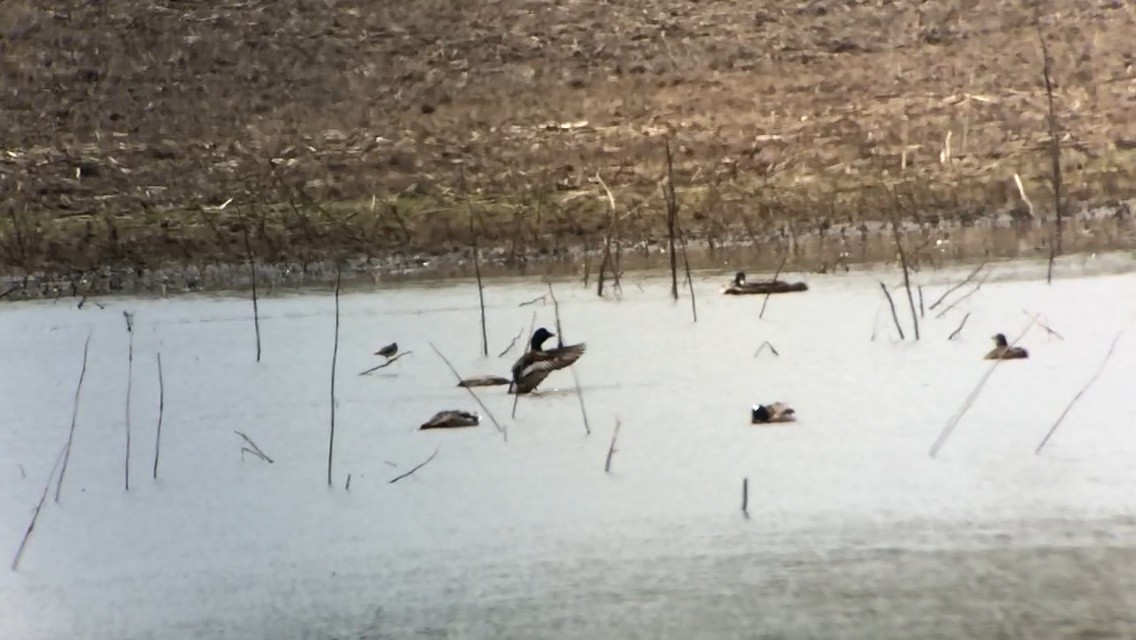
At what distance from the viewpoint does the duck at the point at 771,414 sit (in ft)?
5.50

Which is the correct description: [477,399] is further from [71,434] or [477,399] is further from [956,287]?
[956,287]

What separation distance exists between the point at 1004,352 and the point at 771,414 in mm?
423

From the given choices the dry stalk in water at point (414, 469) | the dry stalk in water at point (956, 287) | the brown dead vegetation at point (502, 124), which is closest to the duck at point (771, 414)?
the dry stalk in water at point (414, 469)

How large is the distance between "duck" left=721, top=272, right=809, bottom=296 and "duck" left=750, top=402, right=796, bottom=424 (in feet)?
2.06

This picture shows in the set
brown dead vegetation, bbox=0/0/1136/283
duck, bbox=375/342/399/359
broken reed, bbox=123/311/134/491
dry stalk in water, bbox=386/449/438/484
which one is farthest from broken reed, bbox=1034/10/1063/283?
broken reed, bbox=123/311/134/491

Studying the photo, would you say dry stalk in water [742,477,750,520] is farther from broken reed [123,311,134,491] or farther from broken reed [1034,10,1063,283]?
broken reed [1034,10,1063,283]

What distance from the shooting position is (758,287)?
2369 mm

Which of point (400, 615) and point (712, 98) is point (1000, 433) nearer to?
point (400, 615)

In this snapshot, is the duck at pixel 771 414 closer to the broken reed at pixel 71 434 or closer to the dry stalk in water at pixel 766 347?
the dry stalk in water at pixel 766 347

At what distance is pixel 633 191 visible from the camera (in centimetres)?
291

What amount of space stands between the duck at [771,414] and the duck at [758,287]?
629 millimetres

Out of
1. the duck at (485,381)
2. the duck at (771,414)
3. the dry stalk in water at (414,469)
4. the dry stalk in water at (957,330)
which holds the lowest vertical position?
the dry stalk in water at (414,469)

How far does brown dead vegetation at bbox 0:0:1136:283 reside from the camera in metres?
2.89

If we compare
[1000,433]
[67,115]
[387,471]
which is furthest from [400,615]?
[67,115]
